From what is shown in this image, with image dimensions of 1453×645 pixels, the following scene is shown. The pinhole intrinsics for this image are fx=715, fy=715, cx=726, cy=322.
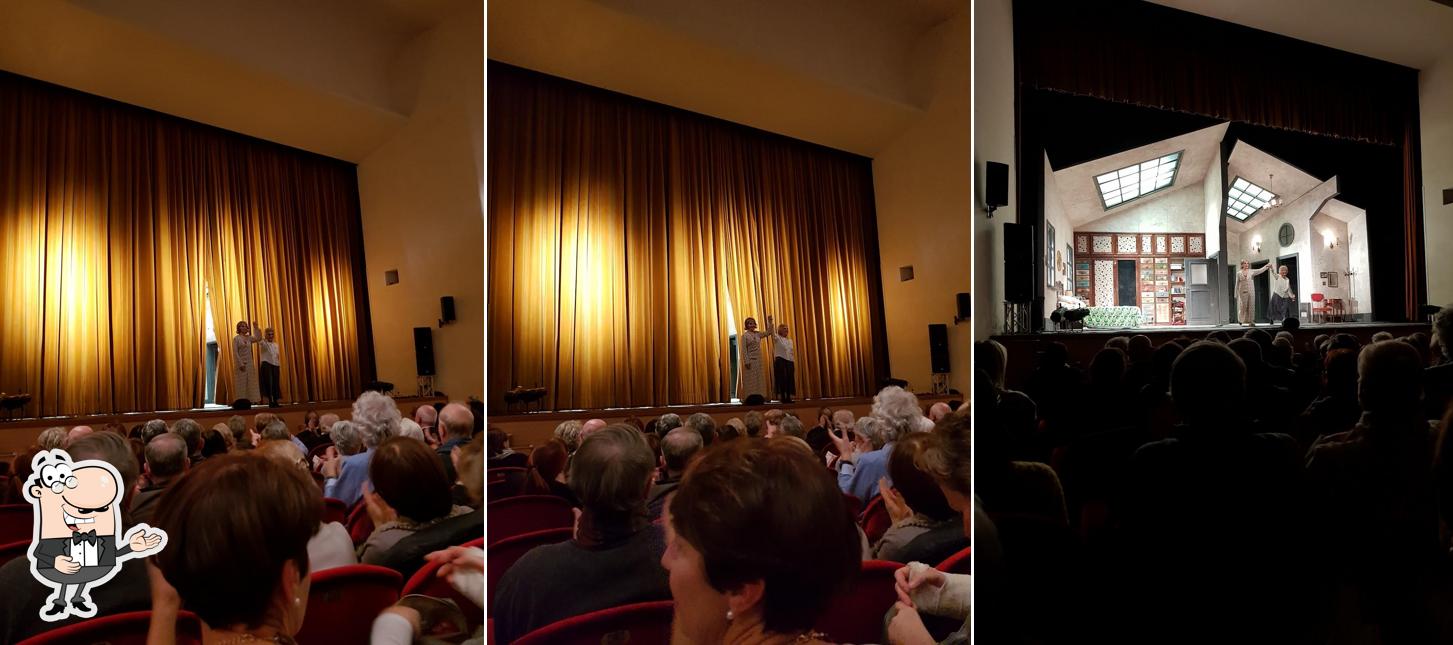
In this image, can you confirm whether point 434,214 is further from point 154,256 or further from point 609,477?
point 609,477

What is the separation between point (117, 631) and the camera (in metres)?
1.85

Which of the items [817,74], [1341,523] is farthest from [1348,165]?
Answer: [817,74]

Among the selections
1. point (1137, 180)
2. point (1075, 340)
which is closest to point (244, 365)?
point (1075, 340)

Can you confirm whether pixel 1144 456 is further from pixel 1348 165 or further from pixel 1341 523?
pixel 1348 165

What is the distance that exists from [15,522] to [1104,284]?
3.42 m

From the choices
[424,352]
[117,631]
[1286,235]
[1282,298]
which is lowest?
[117,631]

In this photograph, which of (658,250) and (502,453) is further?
(658,250)

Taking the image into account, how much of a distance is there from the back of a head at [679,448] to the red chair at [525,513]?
1.10 feet

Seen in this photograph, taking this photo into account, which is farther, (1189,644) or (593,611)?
(1189,644)

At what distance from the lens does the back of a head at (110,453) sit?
6.56ft

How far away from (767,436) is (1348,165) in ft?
8.74

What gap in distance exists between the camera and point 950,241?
2625mm

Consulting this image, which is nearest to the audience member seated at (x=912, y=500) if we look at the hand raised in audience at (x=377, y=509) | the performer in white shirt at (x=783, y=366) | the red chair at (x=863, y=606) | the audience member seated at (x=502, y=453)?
the red chair at (x=863, y=606)

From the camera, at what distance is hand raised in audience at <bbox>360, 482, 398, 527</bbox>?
2.10 metres
